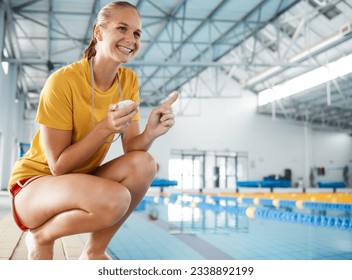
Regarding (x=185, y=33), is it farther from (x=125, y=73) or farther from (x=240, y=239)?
(x=125, y=73)

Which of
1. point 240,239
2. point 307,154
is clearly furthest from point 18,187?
point 307,154

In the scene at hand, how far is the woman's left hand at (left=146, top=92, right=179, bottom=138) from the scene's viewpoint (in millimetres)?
1606

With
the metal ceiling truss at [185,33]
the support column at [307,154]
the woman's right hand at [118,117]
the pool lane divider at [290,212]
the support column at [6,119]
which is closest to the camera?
the woman's right hand at [118,117]

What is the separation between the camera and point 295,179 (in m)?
20.6

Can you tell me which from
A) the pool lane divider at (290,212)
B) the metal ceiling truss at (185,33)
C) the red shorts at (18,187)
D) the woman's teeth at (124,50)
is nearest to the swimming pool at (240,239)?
the pool lane divider at (290,212)

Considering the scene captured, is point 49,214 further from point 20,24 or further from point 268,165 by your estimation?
point 268,165

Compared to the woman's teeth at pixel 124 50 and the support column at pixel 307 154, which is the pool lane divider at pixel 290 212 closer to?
the woman's teeth at pixel 124 50

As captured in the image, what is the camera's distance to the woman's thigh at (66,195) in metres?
1.43

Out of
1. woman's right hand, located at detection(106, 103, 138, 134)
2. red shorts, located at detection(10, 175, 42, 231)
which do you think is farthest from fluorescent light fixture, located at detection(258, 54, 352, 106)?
red shorts, located at detection(10, 175, 42, 231)

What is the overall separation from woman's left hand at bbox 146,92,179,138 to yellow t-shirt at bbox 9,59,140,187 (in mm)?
237

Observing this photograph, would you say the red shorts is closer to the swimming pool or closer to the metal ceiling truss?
the swimming pool

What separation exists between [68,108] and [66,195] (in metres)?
0.38

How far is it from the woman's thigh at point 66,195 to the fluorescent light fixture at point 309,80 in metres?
11.4

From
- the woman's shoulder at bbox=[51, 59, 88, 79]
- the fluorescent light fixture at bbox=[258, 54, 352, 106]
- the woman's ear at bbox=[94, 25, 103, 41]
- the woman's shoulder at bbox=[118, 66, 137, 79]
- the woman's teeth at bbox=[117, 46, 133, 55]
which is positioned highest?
the fluorescent light fixture at bbox=[258, 54, 352, 106]
